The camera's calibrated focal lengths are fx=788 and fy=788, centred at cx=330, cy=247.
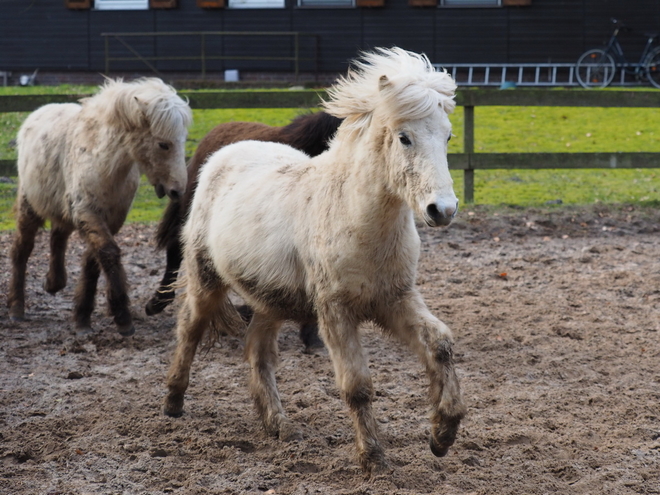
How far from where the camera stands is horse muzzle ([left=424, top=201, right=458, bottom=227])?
314cm

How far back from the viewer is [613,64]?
20.1 meters

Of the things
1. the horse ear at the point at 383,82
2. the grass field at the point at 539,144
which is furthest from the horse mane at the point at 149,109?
the grass field at the point at 539,144

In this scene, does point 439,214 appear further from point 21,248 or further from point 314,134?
point 21,248

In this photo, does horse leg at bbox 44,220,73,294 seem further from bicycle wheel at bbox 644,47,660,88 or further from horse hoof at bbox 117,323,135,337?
bicycle wheel at bbox 644,47,660,88

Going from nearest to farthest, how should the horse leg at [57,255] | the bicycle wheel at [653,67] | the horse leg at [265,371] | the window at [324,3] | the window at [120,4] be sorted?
the horse leg at [265,371]
the horse leg at [57,255]
the bicycle wheel at [653,67]
the window at [324,3]
the window at [120,4]

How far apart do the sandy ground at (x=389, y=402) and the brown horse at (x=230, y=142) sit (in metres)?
0.21

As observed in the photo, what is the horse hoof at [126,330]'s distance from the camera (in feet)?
19.9

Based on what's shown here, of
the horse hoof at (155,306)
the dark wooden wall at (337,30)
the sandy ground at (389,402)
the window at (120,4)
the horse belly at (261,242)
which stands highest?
the window at (120,4)

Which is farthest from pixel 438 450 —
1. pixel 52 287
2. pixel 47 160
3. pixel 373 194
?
pixel 52 287

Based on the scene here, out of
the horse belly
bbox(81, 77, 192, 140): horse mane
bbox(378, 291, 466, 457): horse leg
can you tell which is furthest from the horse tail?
bbox(378, 291, 466, 457): horse leg

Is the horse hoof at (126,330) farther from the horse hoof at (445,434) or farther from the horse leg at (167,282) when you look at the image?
the horse hoof at (445,434)

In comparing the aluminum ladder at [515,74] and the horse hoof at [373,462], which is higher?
Result: the aluminum ladder at [515,74]

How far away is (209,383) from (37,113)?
3368mm

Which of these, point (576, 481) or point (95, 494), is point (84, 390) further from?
point (576, 481)
